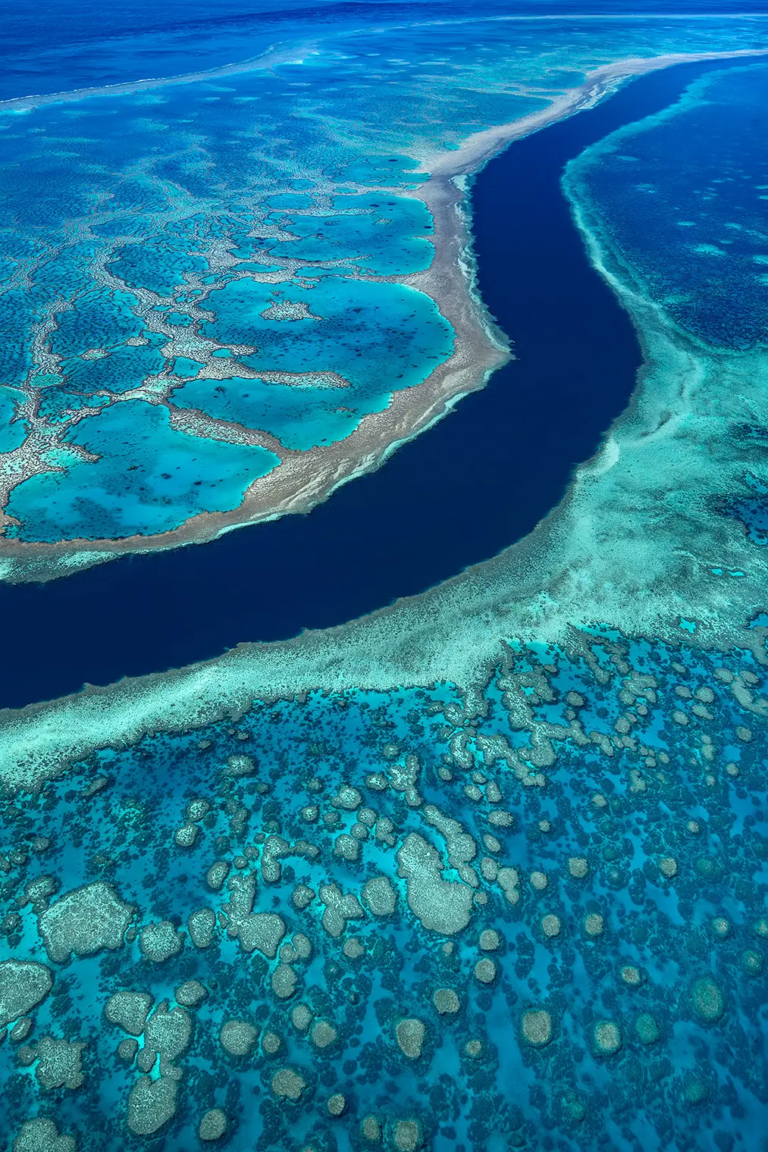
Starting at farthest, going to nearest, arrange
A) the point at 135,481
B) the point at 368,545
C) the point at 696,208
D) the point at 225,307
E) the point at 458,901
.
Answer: the point at 696,208, the point at 225,307, the point at 135,481, the point at 368,545, the point at 458,901

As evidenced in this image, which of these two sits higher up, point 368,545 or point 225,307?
point 225,307

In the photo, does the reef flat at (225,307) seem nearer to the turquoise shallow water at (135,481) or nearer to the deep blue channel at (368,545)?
the turquoise shallow water at (135,481)

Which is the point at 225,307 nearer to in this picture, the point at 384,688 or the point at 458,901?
the point at 384,688

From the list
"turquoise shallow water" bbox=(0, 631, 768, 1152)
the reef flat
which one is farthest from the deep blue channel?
"turquoise shallow water" bbox=(0, 631, 768, 1152)

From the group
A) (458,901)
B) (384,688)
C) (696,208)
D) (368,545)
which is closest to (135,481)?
(368,545)

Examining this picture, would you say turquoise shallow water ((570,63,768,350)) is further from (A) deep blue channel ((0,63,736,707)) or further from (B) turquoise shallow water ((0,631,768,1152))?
(B) turquoise shallow water ((0,631,768,1152))
